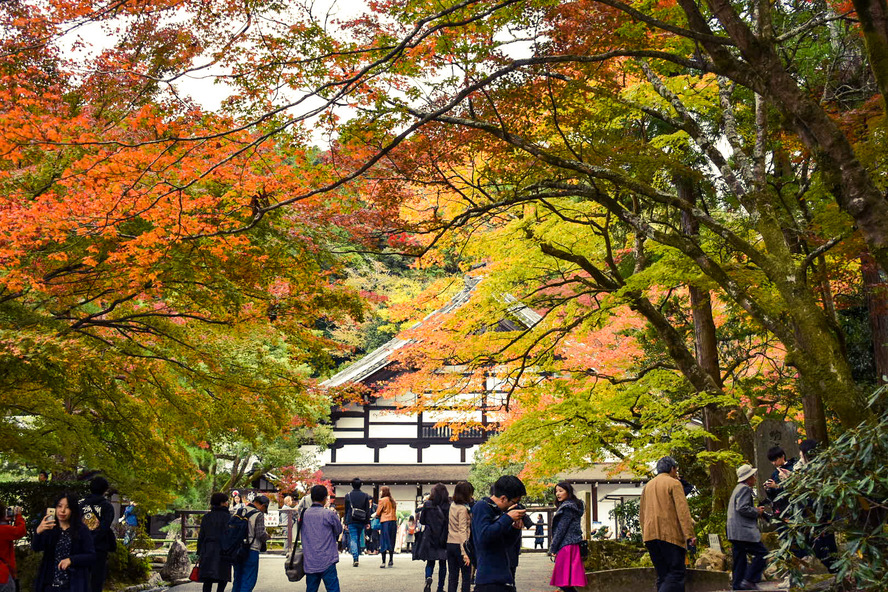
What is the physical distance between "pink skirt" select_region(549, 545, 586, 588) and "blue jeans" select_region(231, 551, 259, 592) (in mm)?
3950

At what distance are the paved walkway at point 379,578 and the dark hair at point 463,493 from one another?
10.8ft

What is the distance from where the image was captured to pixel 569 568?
25.6ft

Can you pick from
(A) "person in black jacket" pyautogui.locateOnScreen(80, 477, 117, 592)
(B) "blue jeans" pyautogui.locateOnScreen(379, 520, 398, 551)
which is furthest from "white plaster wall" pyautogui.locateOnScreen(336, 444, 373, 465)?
(A) "person in black jacket" pyautogui.locateOnScreen(80, 477, 117, 592)

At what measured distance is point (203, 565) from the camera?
9336 millimetres

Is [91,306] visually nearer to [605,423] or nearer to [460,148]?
[460,148]

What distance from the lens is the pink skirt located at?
778 centimetres

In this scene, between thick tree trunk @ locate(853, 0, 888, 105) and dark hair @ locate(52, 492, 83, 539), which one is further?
dark hair @ locate(52, 492, 83, 539)

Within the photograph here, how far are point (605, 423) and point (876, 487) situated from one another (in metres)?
7.45

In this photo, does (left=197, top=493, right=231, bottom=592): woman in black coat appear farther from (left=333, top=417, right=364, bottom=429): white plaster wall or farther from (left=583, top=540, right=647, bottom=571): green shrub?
(left=333, top=417, right=364, bottom=429): white plaster wall

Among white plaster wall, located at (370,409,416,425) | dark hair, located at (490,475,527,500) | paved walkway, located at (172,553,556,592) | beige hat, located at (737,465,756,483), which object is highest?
white plaster wall, located at (370,409,416,425)

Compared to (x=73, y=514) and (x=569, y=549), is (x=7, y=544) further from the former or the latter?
(x=569, y=549)

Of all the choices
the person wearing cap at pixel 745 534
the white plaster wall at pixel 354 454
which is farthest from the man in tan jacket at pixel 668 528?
the white plaster wall at pixel 354 454

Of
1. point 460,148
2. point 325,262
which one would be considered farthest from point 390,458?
point 460,148

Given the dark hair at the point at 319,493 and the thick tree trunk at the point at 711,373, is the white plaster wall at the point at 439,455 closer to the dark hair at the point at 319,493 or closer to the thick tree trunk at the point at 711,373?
the thick tree trunk at the point at 711,373
